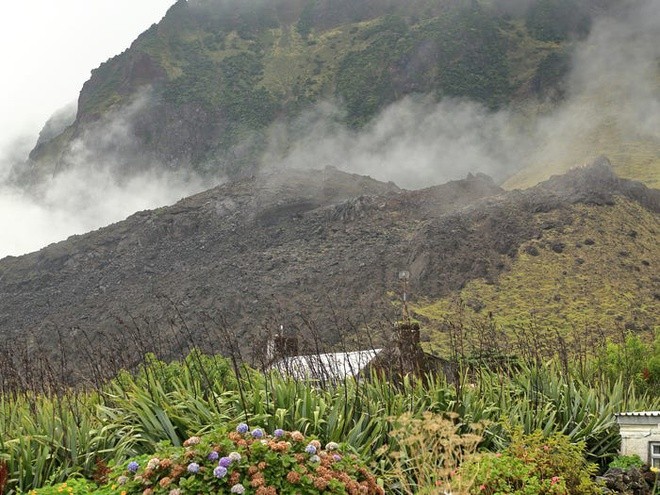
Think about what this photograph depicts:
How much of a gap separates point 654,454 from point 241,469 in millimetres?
5871

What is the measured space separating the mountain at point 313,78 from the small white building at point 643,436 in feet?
427

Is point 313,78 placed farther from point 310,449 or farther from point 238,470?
point 238,470

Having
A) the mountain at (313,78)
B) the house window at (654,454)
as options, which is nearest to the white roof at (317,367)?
the house window at (654,454)

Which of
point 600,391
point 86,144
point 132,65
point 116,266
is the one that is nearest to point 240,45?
point 132,65

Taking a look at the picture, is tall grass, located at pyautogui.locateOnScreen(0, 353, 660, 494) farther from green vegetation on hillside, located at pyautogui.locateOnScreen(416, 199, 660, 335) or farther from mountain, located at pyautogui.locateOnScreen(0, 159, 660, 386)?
green vegetation on hillside, located at pyautogui.locateOnScreen(416, 199, 660, 335)

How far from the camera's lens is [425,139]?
148 m

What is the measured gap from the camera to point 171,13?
572 feet

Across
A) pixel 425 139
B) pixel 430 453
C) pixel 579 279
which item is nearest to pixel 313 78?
pixel 425 139

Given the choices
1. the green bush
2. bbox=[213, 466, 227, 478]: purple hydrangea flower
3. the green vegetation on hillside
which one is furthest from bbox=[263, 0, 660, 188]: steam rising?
bbox=[213, 466, 227, 478]: purple hydrangea flower

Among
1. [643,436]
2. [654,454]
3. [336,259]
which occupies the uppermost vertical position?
[643,436]

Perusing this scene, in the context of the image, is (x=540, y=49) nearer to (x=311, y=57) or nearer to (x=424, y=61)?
(x=424, y=61)

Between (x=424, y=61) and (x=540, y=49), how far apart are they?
68.3 feet

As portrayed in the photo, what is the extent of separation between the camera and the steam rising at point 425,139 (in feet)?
415

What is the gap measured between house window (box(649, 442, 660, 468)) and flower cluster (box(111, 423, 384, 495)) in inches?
179
